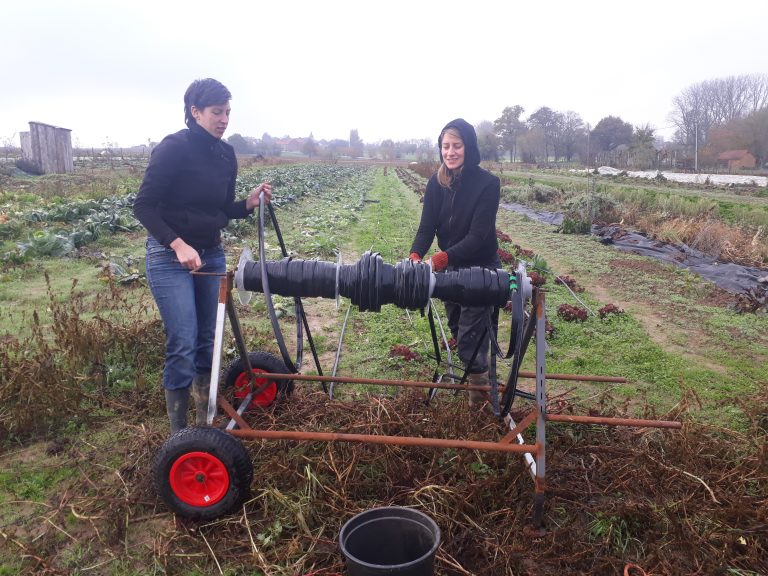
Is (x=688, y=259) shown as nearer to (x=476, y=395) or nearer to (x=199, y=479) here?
(x=476, y=395)

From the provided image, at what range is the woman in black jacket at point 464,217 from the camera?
12.1 ft

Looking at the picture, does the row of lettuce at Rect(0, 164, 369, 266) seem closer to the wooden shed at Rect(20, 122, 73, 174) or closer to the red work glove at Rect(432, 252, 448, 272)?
the red work glove at Rect(432, 252, 448, 272)

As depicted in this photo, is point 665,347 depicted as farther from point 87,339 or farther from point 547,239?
point 547,239

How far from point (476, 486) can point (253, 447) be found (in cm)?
146

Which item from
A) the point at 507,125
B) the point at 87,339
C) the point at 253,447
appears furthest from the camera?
the point at 507,125

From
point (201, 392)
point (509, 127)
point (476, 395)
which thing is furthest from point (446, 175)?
point (509, 127)

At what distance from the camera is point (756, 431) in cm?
407

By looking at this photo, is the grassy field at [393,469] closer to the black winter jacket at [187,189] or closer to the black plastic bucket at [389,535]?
the black plastic bucket at [389,535]

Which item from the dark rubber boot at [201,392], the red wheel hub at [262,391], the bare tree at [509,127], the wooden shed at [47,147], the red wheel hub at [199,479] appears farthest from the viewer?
the bare tree at [509,127]

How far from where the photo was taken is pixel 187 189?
11.2ft

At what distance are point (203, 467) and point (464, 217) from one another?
2.25 m

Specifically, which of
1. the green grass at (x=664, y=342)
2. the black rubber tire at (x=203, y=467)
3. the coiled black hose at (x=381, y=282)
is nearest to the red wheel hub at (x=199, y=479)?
the black rubber tire at (x=203, y=467)

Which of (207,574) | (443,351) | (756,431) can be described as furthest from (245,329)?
(756,431)

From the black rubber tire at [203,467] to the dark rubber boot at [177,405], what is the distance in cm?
57
